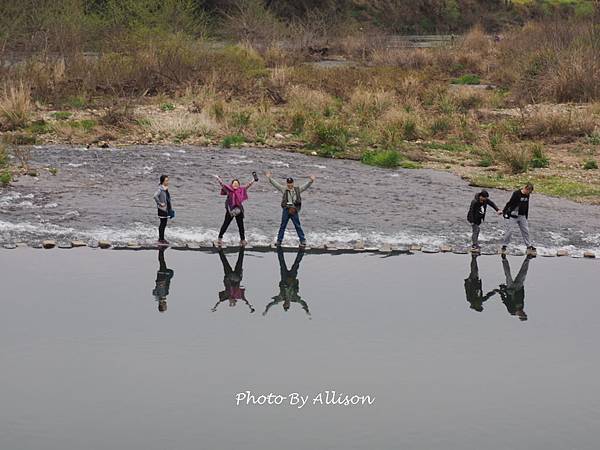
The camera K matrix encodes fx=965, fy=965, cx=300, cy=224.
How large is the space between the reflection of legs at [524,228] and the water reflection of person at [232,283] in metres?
5.92

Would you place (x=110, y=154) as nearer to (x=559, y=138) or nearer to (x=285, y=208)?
(x=285, y=208)

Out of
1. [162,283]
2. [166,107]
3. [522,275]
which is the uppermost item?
[166,107]

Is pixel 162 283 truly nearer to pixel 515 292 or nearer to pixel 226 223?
A: pixel 226 223

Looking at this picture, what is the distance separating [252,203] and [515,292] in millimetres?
8240

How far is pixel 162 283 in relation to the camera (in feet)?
59.9

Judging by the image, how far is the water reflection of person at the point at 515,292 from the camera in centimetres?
1744

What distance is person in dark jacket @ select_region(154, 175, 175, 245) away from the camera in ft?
66.0

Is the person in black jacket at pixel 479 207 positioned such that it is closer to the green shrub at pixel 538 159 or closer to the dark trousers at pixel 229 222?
the dark trousers at pixel 229 222

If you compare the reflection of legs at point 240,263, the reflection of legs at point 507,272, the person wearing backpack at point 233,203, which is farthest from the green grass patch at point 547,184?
the reflection of legs at point 240,263

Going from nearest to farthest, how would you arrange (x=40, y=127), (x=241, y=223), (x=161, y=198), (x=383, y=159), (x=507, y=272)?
(x=507, y=272) → (x=161, y=198) → (x=241, y=223) → (x=383, y=159) → (x=40, y=127)

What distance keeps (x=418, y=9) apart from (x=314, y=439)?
254 ft

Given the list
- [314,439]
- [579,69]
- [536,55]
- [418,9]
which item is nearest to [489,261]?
[314,439]

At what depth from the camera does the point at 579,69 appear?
3934 centimetres

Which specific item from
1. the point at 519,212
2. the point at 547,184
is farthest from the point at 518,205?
the point at 547,184
